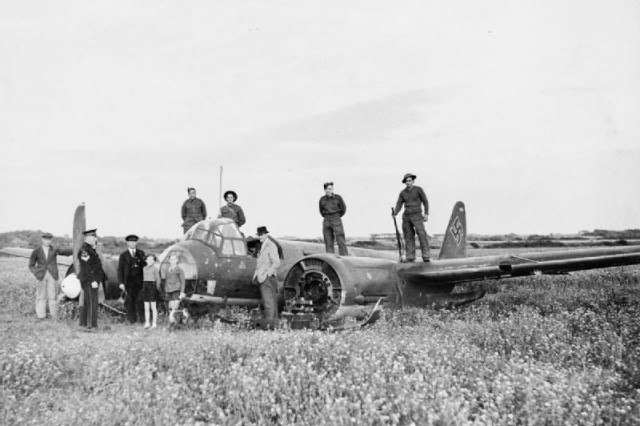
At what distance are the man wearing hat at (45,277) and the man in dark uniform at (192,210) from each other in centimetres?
359

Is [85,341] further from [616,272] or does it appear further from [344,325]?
[616,272]

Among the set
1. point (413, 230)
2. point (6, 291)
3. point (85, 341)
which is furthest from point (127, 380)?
point (6, 291)

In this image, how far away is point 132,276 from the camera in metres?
12.9

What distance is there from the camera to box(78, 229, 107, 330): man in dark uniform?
12.2 m

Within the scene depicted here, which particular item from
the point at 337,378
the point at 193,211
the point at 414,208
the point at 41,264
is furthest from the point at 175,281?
the point at 414,208

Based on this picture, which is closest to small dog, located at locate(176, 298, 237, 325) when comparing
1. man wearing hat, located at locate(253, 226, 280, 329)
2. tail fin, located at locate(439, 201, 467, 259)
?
man wearing hat, located at locate(253, 226, 280, 329)

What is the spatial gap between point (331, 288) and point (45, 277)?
690 centimetres

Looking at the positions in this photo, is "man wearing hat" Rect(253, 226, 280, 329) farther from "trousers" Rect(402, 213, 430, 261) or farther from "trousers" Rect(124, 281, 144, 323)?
"trousers" Rect(402, 213, 430, 261)

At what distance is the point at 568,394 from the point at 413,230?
28.6ft

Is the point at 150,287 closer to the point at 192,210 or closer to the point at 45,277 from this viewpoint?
the point at 45,277

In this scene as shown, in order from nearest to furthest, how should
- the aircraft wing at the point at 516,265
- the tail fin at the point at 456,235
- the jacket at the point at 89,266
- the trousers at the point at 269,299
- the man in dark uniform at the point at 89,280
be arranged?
the trousers at the point at 269,299, the aircraft wing at the point at 516,265, the man in dark uniform at the point at 89,280, the jacket at the point at 89,266, the tail fin at the point at 456,235

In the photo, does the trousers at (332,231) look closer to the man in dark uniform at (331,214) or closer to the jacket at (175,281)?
the man in dark uniform at (331,214)

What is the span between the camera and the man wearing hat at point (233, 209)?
15.3 m

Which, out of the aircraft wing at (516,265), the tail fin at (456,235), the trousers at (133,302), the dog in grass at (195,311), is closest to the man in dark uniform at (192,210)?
the trousers at (133,302)
